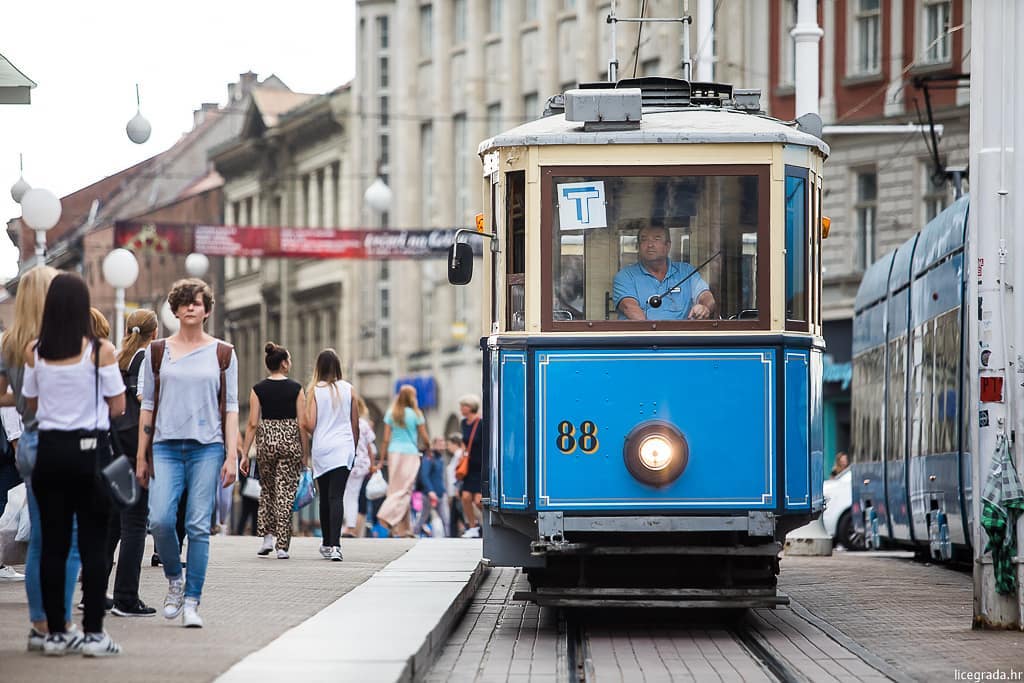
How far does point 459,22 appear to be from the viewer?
5994 centimetres

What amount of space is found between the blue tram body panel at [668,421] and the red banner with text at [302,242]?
3313cm

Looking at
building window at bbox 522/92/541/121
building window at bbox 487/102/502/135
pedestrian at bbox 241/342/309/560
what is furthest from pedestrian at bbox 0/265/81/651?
building window at bbox 487/102/502/135

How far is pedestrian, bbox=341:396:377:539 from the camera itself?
2045cm

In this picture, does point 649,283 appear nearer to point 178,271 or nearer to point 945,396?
point 945,396

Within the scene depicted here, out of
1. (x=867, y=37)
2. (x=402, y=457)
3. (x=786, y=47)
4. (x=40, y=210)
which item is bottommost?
(x=402, y=457)

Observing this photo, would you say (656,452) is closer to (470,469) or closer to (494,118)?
(470,469)

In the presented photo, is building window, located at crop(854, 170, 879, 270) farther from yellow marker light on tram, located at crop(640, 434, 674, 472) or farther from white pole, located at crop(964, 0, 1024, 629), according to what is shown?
yellow marker light on tram, located at crop(640, 434, 674, 472)

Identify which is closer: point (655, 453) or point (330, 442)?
point (655, 453)

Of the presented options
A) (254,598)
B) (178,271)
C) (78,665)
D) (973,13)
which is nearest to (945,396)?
(973,13)

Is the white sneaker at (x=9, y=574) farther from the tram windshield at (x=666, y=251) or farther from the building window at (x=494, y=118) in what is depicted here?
the building window at (x=494, y=118)

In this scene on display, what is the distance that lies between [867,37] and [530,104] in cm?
1515

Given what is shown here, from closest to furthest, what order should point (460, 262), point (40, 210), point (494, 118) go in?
1. point (460, 262)
2. point (40, 210)
3. point (494, 118)

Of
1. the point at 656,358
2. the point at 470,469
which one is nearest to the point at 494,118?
the point at 470,469
